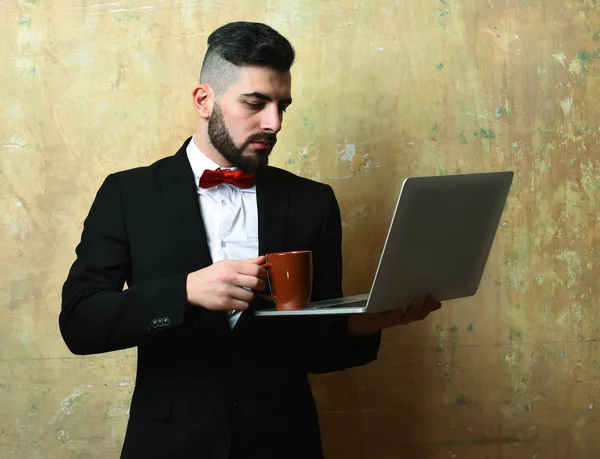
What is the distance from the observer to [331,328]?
5.12ft

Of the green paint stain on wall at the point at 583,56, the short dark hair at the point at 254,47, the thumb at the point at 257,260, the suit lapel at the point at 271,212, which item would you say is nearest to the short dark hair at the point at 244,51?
the short dark hair at the point at 254,47

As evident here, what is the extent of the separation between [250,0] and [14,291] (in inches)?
39.3

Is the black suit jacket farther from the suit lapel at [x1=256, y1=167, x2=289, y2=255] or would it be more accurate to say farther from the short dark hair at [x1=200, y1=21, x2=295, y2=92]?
the short dark hair at [x1=200, y1=21, x2=295, y2=92]

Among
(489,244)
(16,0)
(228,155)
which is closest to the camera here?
(489,244)

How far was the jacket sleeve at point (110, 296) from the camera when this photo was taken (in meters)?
1.32

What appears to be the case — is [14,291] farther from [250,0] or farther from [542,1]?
[542,1]

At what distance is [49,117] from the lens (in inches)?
80.2

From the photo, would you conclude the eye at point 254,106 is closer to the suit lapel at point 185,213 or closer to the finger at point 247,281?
the suit lapel at point 185,213

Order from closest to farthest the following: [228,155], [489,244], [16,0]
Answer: [489,244] < [228,155] < [16,0]

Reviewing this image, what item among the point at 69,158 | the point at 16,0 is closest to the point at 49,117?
the point at 69,158

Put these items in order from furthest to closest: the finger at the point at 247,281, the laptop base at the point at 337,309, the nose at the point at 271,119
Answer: the nose at the point at 271,119 → the finger at the point at 247,281 → the laptop base at the point at 337,309

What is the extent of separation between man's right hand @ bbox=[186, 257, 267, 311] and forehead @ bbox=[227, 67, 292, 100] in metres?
0.39

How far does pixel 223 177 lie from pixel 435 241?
1.53 feet

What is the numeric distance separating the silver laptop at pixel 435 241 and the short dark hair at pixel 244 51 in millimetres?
490
